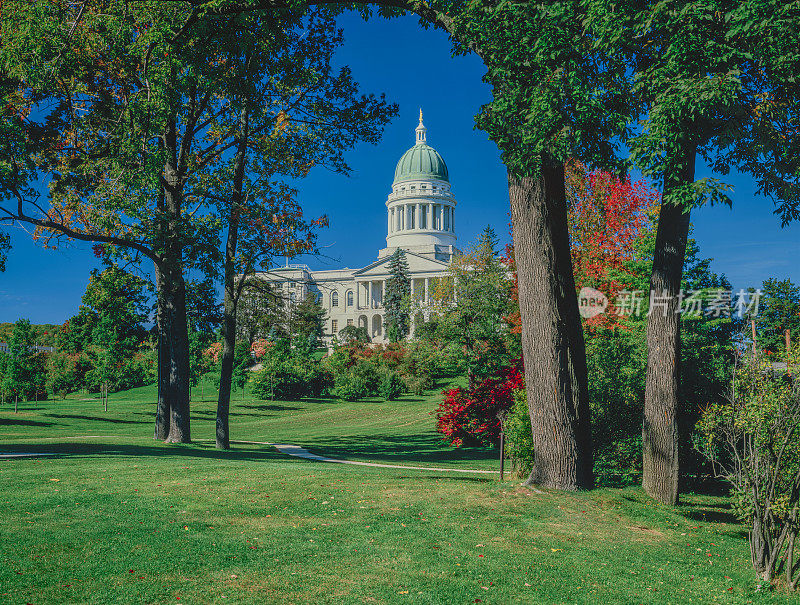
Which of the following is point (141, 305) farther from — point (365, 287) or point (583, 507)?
point (365, 287)

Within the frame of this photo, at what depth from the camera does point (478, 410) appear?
2014 cm

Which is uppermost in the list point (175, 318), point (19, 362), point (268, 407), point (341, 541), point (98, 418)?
point (175, 318)

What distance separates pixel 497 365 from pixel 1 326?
178ft

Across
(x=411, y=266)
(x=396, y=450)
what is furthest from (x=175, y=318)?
(x=411, y=266)

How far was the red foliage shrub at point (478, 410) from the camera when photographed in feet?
62.1

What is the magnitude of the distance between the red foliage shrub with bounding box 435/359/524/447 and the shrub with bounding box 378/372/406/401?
57.7ft

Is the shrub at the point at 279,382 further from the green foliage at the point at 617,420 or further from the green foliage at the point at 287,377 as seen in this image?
the green foliage at the point at 617,420

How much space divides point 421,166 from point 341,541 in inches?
3734

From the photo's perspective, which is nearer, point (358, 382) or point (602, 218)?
point (602, 218)

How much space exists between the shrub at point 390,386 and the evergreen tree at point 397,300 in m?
20.5

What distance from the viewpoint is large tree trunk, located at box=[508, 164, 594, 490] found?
28.1 ft

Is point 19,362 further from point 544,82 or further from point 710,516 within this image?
point 710,516

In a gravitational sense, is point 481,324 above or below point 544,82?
below

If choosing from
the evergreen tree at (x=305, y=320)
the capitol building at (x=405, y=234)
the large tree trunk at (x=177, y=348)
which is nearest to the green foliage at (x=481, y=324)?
the evergreen tree at (x=305, y=320)
